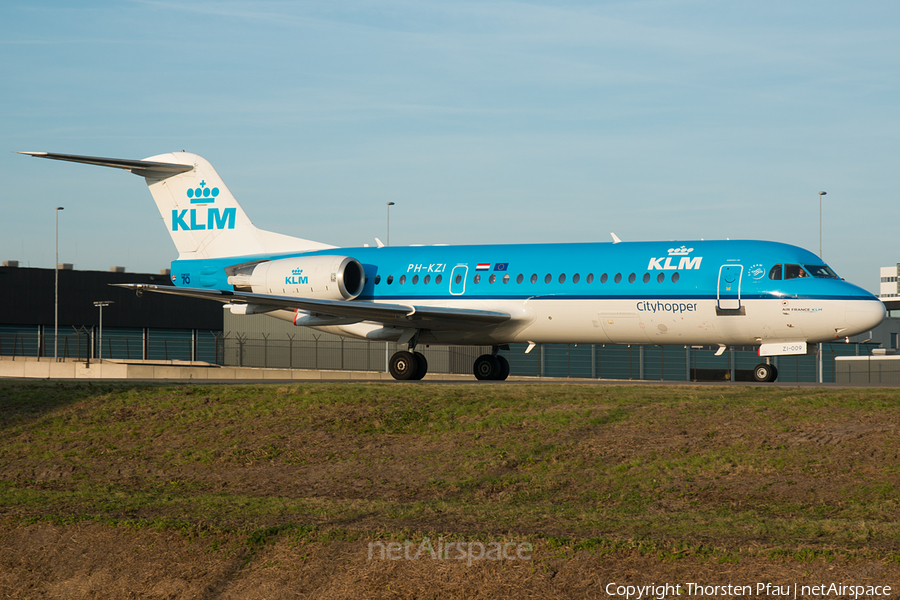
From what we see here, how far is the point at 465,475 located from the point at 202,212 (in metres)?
21.2

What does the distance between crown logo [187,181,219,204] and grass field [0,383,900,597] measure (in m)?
13.8

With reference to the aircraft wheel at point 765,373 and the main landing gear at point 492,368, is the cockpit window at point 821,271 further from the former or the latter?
the main landing gear at point 492,368

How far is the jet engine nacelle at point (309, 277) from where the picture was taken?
2781 centimetres

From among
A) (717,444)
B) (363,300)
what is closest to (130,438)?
(717,444)

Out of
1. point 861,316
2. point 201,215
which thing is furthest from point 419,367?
point 861,316

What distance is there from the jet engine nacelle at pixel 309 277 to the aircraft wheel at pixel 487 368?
14.5 feet

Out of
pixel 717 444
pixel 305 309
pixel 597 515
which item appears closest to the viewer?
pixel 597 515

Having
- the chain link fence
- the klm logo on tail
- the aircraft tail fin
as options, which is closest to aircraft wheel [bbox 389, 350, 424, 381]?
the aircraft tail fin

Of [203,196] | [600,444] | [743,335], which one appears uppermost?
[203,196]

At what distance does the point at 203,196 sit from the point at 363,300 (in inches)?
297

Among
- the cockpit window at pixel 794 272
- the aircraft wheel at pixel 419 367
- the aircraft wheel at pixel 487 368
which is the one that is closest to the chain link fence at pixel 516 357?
the aircraft wheel at pixel 487 368

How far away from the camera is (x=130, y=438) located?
1571 cm

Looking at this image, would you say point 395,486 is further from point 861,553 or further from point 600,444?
point 861,553

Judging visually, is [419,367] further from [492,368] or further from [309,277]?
[309,277]
